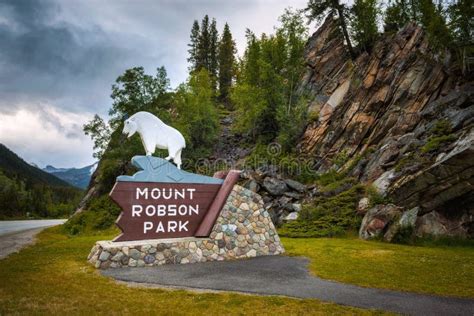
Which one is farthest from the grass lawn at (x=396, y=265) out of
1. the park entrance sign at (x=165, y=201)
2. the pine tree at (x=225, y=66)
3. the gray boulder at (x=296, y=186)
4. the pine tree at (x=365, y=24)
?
the pine tree at (x=225, y=66)

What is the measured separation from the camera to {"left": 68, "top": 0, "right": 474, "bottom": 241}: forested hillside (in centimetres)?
1591

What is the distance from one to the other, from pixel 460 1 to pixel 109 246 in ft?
88.0

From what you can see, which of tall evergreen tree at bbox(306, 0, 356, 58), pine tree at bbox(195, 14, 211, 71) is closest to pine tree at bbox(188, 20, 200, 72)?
pine tree at bbox(195, 14, 211, 71)

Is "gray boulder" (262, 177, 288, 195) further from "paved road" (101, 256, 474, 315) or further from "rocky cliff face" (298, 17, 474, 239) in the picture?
"paved road" (101, 256, 474, 315)

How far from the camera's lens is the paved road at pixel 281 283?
21.3 ft

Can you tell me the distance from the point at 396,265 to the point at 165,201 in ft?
24.5

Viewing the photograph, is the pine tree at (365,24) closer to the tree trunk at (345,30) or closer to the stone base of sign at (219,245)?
the tree trunk at (345,30)

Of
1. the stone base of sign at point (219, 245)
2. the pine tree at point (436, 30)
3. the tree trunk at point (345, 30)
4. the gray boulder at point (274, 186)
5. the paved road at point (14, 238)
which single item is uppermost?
the tree trunk at point (345, 30)

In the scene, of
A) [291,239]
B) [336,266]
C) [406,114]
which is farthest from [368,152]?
[336,266]

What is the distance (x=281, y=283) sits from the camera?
817 centimetres

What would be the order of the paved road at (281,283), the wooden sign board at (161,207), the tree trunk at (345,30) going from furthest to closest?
1. the tree trunk at (345,30)
2. the wooden sign board at (161,207)
3. the paved road at (281,283)

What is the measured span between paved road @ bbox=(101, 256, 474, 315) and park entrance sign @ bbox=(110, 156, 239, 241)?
1.53 m

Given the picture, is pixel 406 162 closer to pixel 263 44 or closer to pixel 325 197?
pixel 325 197

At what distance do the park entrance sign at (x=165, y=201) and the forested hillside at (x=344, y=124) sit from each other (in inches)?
280
